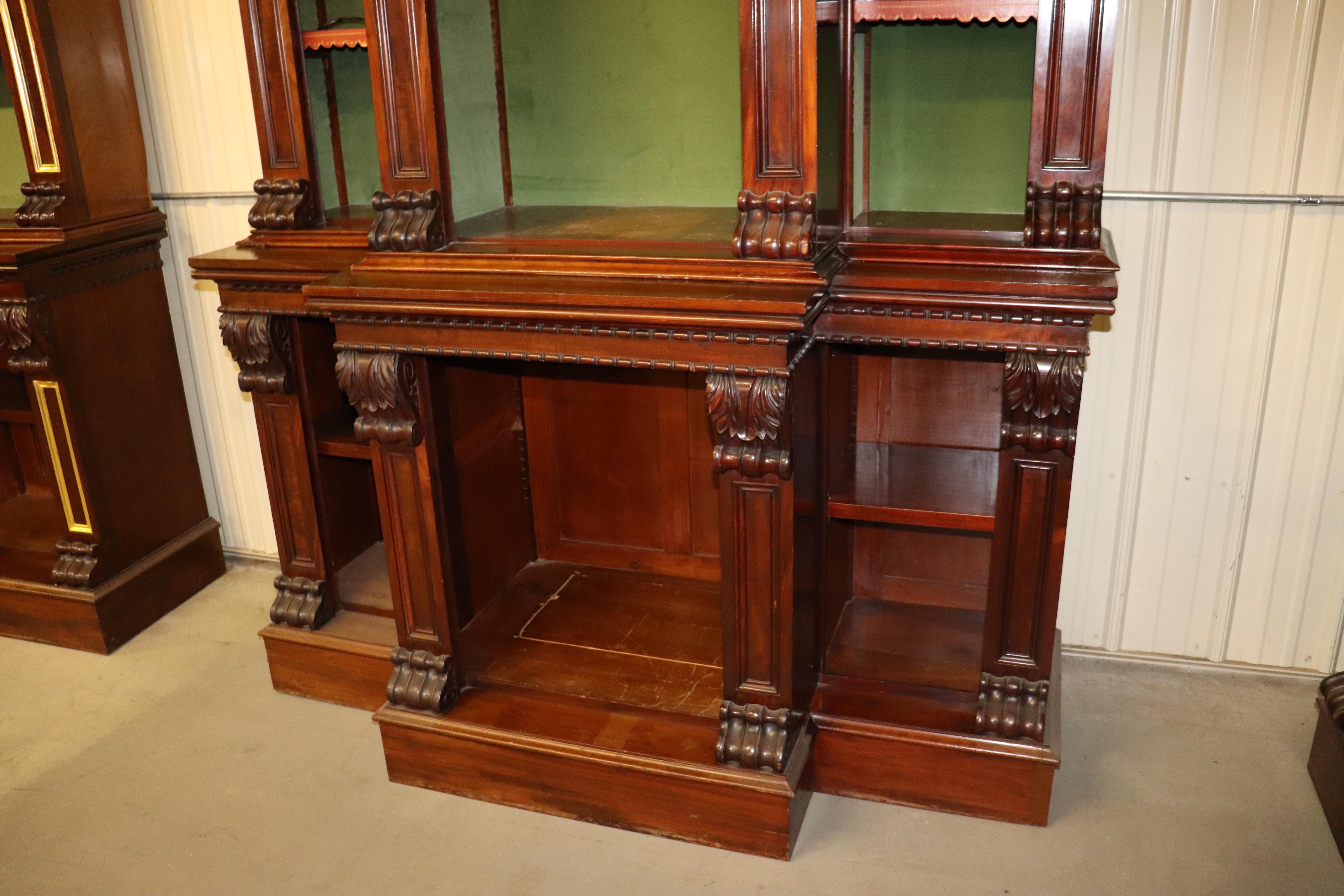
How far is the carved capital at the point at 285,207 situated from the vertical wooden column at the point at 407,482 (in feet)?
2.08

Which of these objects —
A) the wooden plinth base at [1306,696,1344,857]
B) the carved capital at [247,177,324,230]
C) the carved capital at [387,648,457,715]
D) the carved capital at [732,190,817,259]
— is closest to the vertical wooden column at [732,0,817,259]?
the carved capital at [732,190,817,259]

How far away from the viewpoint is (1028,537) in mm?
2441

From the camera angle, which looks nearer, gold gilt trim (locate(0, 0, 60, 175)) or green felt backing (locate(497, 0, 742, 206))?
green felt backing (locate(497, 0, 742, 206))

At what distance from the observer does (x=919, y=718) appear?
263 cm

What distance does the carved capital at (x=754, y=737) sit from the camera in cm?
244

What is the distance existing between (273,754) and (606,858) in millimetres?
1052

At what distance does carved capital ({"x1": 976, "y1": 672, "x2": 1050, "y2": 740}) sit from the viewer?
253 centimetres

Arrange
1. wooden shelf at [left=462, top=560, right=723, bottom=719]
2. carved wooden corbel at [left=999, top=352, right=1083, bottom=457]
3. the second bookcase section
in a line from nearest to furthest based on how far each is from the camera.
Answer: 1. carved wooden corbel at [left=999, top=352, right=1083, bottom=457]
2. the second bookcase section
3. wooden shelf at [left=462, top=560, right=723, bottom=719]

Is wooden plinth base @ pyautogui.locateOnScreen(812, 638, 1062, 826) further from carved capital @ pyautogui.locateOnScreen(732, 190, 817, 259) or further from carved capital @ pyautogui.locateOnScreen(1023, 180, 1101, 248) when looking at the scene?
carved capital @ pyautogui.locateOnScreen(732, 190, 817, 259)

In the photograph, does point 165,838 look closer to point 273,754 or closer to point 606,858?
point 273,754

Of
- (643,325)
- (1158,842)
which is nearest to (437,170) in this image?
(643,325)

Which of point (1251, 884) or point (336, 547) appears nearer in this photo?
point (1251, 884)

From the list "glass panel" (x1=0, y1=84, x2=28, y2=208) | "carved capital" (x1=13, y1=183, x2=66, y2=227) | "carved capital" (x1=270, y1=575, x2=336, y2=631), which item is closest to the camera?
"carved capital" (x1=270, y1=575, x2=336, y2=631)

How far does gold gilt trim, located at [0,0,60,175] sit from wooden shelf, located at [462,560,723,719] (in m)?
1.95
